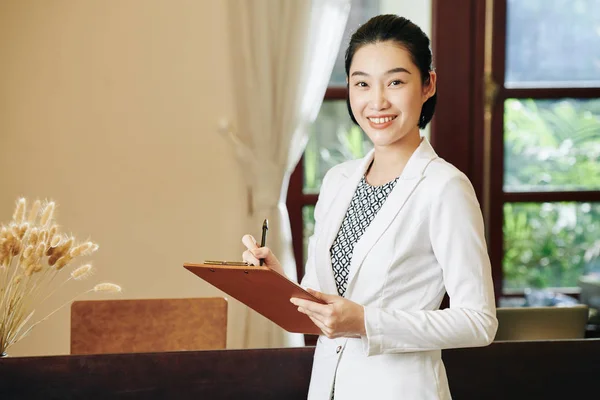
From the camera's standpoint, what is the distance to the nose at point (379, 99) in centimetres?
157

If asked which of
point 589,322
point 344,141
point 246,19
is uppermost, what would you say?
point 246,19

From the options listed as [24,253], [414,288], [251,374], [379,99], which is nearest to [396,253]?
[414,288]

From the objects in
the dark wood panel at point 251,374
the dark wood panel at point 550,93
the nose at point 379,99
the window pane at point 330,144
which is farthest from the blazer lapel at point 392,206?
the dark wood panel at point 550,93

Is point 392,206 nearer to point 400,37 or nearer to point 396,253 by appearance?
point 396,253

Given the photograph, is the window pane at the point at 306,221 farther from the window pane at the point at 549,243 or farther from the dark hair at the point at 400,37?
the dark hair at the point at 400,37

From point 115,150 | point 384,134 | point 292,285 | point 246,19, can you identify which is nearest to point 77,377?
point 292,285

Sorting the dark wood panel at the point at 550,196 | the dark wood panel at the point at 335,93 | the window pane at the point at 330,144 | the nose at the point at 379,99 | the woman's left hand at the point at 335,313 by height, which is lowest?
the woman's left hand at the point at 335,313

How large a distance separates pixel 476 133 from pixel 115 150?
1.72 metres

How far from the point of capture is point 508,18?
12.9 feet

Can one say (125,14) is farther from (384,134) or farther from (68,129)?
(384,134)

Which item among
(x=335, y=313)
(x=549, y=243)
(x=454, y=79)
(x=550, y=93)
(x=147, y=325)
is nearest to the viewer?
(x=335, y=313)

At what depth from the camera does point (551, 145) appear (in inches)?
159

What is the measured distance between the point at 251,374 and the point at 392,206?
0.72 meters

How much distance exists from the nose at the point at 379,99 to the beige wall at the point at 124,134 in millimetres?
2284
